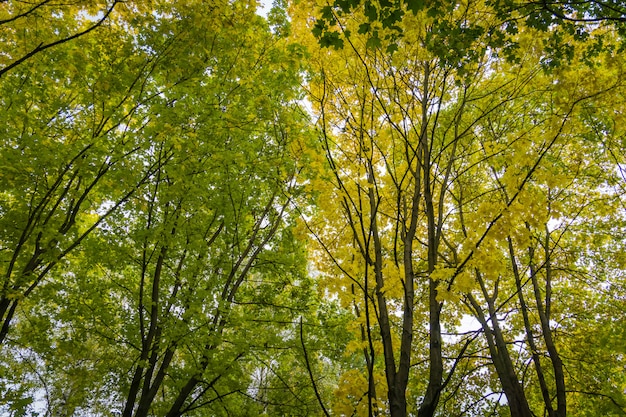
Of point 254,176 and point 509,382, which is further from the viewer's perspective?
point 254,176

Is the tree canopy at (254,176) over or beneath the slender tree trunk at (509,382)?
over

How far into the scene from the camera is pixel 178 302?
18.5 feet

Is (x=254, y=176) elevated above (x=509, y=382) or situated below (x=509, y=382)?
above

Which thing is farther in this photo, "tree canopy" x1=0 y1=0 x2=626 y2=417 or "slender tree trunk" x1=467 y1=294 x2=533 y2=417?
"slender tree trunk" x1=467 y1=294 x2=533 y2=417

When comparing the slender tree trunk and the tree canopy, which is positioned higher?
the tree canopy

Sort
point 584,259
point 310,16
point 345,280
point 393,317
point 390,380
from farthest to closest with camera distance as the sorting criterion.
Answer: point 393,317
point 584,259
point 310,16
point 345,280
point 390,380

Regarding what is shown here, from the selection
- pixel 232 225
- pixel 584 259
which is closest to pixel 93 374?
pixel 232 225

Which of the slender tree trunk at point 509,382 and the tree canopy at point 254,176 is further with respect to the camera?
the slender tree trunk at point 509,382

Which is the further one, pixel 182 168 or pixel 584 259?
pixel 584 259

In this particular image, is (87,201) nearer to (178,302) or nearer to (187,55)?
(178,302)

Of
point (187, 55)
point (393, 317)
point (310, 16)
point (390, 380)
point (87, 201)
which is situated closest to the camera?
point (390, 380)

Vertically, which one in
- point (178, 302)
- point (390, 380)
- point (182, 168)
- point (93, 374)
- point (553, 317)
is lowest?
point (390, 380)

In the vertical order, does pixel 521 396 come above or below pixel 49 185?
below

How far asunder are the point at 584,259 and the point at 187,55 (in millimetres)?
8517
